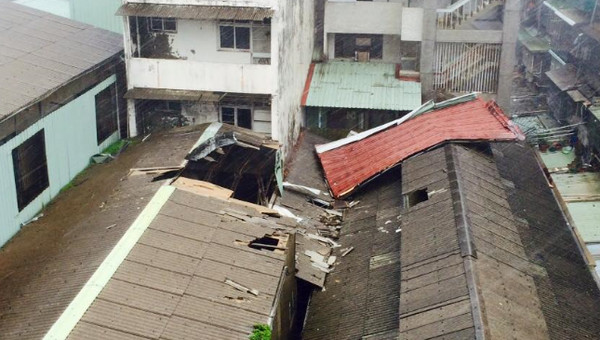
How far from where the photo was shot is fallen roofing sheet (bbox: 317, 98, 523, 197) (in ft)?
79.9

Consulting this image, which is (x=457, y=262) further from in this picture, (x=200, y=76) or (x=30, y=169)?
(x=200, y=76)

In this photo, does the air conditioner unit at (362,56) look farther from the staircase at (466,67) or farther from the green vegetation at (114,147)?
the green vegetation at (114,147)

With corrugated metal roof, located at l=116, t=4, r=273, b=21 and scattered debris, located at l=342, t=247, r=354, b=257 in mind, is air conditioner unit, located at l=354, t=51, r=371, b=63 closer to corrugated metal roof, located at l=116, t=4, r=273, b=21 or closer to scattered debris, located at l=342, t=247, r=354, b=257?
corrugated metal roof, located at l=116, t=4, r=273, b=21

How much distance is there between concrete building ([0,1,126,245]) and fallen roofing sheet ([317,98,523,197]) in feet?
25.7

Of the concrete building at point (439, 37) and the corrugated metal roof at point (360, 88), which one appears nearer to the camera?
the corrugated metal roof at point (360, 88)

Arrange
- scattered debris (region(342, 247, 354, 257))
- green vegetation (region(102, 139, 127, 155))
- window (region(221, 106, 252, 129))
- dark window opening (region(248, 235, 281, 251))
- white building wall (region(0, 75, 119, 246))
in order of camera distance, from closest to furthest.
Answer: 1. dark window opening (region(248, 235, 281, 251))
2. white building wall (region(0, 75, 119, 246))
3. scattered debris (region(342, 247, 354, 257))
4. green vegetation (region(102, 139, 127, 155))
5. window (region(221, 106, 252, 129))

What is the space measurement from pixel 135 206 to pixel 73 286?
3.50m

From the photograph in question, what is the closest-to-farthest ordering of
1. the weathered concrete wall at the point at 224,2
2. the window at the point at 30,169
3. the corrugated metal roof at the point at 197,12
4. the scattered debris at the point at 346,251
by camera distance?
the window at the point at 30,169 < the scattered debris at the point at 346,251 < the corrugated metal roof at the point at 197,12 < the weathered concrete wall at the point at 224,2

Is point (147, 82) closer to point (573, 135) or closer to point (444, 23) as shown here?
point (444, 23)

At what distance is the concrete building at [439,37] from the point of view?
30234 millimetres

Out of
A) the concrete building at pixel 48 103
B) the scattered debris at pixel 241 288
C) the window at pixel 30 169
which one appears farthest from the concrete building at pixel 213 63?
the scattered debris at pixel 241 288

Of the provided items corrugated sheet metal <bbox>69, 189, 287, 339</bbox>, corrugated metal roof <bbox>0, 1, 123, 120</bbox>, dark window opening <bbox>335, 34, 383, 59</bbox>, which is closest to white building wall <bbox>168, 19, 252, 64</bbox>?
corrugated metal roof <bbox>0, 1, 123, 120</bbox>

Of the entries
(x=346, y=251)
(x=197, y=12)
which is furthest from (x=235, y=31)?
(x=346, y=251)

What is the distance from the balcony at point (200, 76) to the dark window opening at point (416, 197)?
21.0ft
